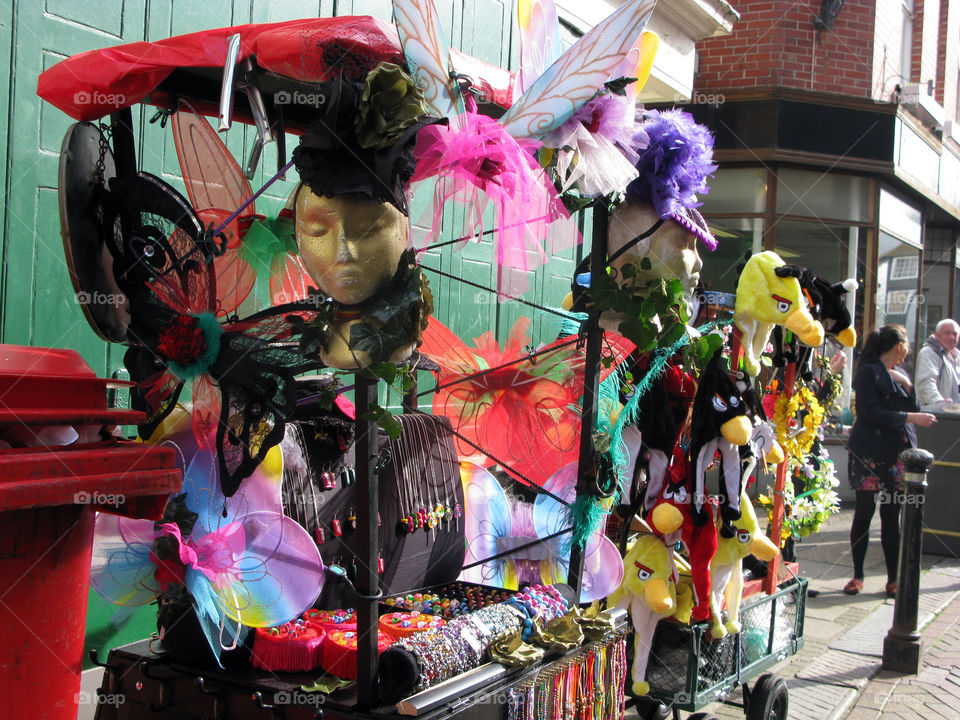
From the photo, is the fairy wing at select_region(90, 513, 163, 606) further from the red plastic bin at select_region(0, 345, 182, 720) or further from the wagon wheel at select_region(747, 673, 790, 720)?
the wagon wheel at select_region(747, 673, 790, 720)

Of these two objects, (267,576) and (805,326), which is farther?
(805,326)

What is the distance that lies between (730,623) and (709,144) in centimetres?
179

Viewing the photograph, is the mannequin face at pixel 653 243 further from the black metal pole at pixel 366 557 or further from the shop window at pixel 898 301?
the shop window at pixel 898 301

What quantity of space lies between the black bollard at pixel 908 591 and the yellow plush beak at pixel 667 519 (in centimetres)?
233

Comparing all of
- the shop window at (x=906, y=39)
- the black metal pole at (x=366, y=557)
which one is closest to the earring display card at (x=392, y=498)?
the black metal pole at (x=366, y=557)

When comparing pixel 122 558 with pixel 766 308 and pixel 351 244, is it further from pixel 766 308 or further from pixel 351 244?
pixel 766 308

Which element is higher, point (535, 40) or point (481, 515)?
point (535, 40)

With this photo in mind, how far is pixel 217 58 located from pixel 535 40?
0.76 meters

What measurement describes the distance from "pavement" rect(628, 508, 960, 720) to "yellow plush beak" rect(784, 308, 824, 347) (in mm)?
1668

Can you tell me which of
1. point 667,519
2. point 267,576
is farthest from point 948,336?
point 267,576

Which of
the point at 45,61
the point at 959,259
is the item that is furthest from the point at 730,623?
the point at 959,259

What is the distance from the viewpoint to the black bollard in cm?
502

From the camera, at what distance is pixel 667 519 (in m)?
3.34

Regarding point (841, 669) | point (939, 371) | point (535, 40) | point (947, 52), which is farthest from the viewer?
point (947, 52)
